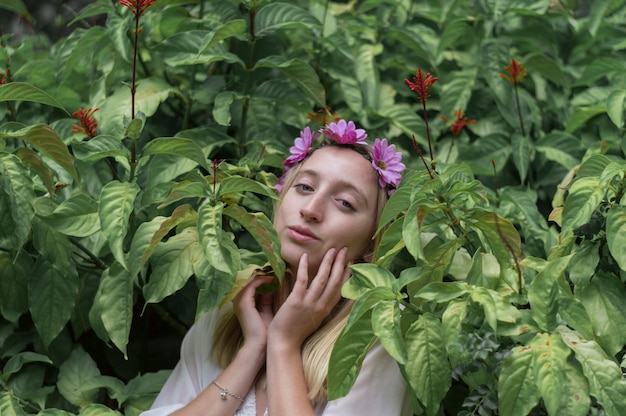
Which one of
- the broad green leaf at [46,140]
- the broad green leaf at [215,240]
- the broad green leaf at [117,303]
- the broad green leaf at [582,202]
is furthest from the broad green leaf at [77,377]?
the broad green leaf at [582,202]

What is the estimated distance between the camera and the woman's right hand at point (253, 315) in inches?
74.4

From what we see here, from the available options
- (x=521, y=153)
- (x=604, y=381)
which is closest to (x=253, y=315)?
(x=604, y=381)

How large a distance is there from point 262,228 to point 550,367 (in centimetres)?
59

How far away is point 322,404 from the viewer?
72.5 inches

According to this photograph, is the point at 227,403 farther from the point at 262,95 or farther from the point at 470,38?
the point at 470,38

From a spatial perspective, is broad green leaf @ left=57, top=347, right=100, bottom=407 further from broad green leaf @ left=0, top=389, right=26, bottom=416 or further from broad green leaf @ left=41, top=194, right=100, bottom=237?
broad green leaf @ left=41, top=194, right=100, bottom=237

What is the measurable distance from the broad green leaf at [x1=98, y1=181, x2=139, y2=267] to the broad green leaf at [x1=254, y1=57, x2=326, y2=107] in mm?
589

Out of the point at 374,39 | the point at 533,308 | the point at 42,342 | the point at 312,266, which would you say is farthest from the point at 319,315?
the point at 374,39

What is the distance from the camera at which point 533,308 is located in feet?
5.14

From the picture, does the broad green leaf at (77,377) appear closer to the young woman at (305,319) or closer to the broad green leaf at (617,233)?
the young woman at (305,319)

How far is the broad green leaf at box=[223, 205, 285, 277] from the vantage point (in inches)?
68.9

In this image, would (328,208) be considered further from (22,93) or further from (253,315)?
(22,93)

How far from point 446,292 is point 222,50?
99 cm

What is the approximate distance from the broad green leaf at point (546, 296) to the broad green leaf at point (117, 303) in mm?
Answer: 801
